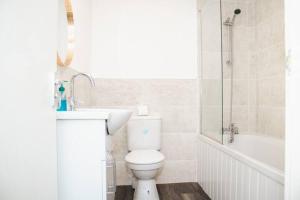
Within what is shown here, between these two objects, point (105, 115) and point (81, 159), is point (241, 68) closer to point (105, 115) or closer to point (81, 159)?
point (105, 115)

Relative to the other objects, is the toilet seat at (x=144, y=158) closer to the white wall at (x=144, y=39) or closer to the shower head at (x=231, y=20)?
the white wall at (x=144, y=39)

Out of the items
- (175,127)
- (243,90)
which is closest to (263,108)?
(243,90)

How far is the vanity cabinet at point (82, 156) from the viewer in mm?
1081

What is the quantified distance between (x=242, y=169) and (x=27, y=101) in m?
1.33

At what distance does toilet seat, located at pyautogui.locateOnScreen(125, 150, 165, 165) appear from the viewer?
1.66m

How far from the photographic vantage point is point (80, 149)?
1.09 metres

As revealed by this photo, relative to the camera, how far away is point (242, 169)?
1.36m

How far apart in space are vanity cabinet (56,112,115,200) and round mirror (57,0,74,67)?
52 centimetres

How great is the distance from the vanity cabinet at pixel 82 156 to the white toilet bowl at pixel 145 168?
60 centimetres

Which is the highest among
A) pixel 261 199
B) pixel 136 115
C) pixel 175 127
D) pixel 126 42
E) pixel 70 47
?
pixel 126 42

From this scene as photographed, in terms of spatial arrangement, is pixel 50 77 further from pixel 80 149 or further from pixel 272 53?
pixel 272 53

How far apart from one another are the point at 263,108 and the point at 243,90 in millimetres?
284

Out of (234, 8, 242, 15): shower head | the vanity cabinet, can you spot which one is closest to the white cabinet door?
the vanity cabinet
